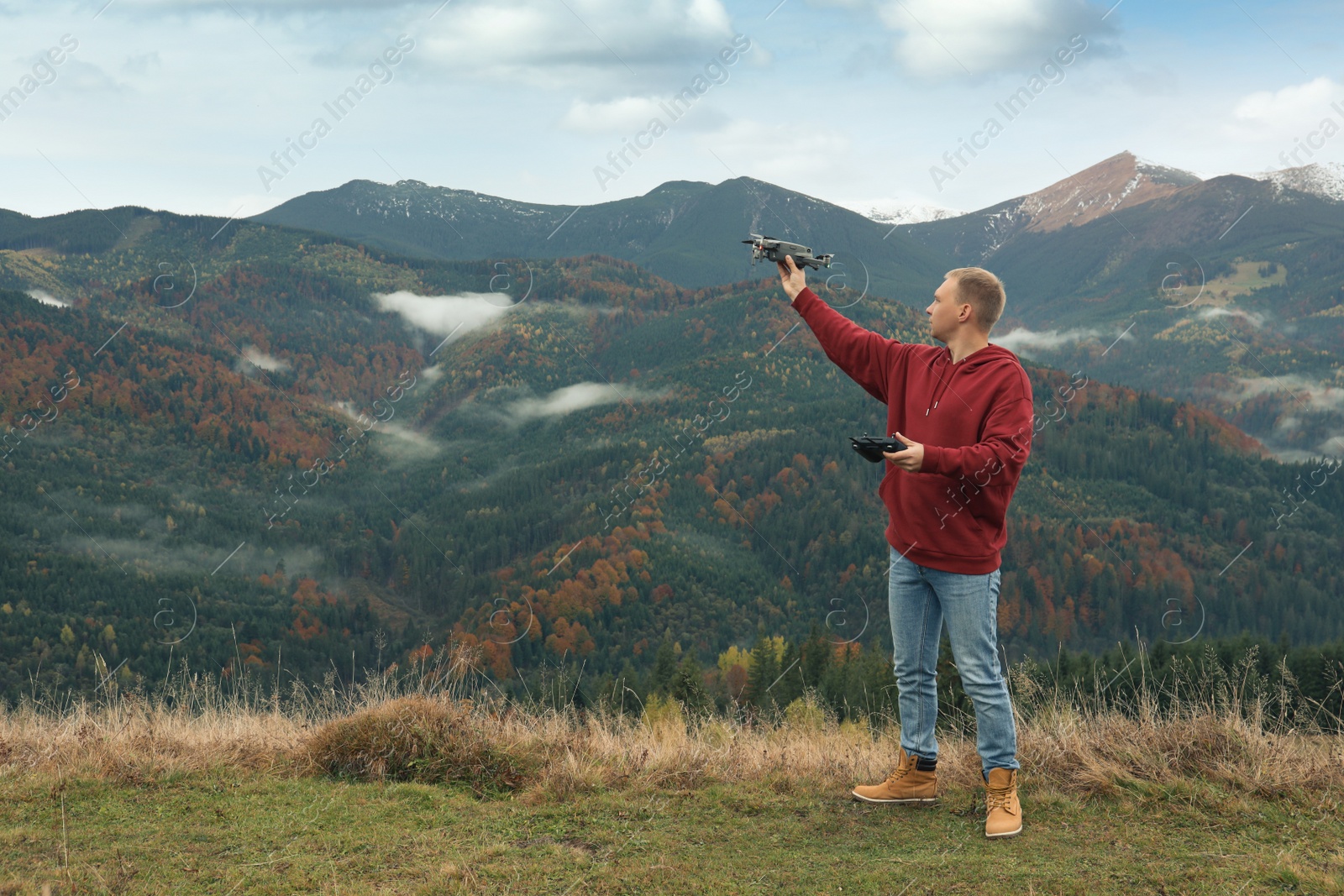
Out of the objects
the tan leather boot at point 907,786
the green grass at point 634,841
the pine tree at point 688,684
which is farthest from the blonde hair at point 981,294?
the pine tree at point 688,684

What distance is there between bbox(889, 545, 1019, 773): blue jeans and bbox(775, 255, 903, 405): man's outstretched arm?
3.03 feet

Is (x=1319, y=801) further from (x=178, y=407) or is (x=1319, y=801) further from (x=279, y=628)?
(x=178, y=407)

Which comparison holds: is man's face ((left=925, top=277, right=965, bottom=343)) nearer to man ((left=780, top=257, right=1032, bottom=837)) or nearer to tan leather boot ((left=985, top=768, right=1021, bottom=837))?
man ((left=780, top=257, right=1032, bottom=837))

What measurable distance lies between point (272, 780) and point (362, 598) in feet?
415

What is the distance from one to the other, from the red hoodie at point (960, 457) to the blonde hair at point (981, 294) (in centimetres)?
15

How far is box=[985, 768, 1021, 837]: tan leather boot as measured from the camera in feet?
12.4

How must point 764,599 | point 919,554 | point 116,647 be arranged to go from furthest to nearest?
point 764,599 < point 116,647 < point 919,554

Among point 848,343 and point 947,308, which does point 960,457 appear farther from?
point 848,343

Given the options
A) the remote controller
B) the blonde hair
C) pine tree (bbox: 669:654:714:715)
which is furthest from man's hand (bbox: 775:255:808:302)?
pine tree (bbox: 669:654:714:715)

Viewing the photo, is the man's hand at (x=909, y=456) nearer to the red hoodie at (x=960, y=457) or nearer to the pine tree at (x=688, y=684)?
the red hoodie at (x=960, y=457)

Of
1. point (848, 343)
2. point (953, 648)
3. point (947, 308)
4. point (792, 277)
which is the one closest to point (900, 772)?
point (953, 648)

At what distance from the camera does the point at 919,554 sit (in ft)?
12.5

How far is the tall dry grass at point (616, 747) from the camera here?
14.5 feet

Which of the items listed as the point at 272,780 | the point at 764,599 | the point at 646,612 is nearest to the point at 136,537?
the point at 646,612
